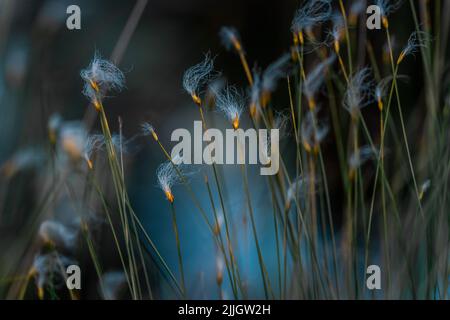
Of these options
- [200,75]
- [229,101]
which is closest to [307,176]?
[229,101]

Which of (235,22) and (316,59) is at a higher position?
(235,22)

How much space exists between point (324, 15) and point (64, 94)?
0.72 m

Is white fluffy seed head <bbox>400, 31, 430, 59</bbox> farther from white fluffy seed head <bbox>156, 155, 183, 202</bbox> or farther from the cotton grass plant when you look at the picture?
white fluffy seed head <bbox>156, 155, 183, 202</bbox>

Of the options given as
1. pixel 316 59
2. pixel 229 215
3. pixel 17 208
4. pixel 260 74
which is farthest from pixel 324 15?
pixel 17 208

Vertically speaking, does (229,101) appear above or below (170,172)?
above

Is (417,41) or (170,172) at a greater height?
(417,41)

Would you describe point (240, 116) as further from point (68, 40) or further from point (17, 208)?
point (17, 208)

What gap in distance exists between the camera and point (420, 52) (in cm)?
172

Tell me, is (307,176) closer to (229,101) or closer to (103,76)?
(229,101)

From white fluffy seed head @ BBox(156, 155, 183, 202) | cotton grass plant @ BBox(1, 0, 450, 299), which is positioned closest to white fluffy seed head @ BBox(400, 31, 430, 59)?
cotton grass plant @ BBox(1, 0, 450, 299)

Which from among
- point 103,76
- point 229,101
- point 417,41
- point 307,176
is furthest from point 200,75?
point 417,41

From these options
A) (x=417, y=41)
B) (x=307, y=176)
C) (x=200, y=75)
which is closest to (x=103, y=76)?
(x=200, y=75)

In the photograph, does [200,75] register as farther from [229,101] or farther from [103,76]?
[103,76]

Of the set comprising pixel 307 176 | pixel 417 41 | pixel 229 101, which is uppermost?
pixel 417 41
